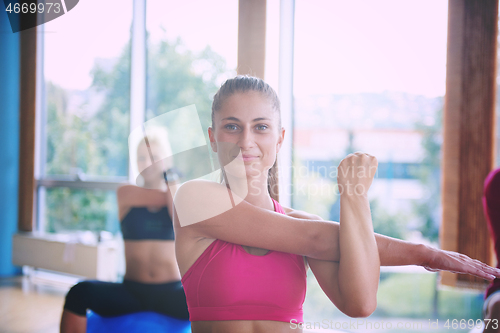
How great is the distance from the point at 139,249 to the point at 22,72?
129 inches

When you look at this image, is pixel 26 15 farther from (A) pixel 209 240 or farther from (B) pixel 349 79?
(A) pixel 209 240

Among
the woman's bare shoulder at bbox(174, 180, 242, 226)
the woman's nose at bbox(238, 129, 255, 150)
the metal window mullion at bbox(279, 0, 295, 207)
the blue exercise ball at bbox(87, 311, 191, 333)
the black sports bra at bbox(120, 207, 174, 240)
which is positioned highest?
the metal window mullion at bbox(279, 0, 295, 207)

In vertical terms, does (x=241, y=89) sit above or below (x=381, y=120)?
below

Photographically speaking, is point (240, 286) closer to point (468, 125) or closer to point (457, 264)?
point (457, 264)

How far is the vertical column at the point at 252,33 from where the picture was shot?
2143 mm

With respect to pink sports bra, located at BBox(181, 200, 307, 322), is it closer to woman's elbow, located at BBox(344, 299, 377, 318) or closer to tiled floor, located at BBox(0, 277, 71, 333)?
woman's elbow, located at BBox(344, 299, 377, 318)

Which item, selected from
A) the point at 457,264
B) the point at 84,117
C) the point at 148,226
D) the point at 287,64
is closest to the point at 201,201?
the point at 457,264

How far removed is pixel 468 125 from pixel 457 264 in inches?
70.3

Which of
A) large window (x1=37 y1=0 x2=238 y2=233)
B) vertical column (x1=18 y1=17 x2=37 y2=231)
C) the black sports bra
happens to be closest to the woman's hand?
the black sports bra

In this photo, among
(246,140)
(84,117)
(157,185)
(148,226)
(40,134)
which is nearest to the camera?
(246,140)

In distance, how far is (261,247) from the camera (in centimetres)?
78

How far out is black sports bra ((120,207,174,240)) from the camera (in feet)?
6.53

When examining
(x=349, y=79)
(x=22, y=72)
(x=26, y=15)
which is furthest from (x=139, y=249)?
(x=26, y=15)

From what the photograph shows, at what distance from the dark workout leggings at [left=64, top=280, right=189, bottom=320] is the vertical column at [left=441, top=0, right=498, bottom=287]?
1.76 meters
